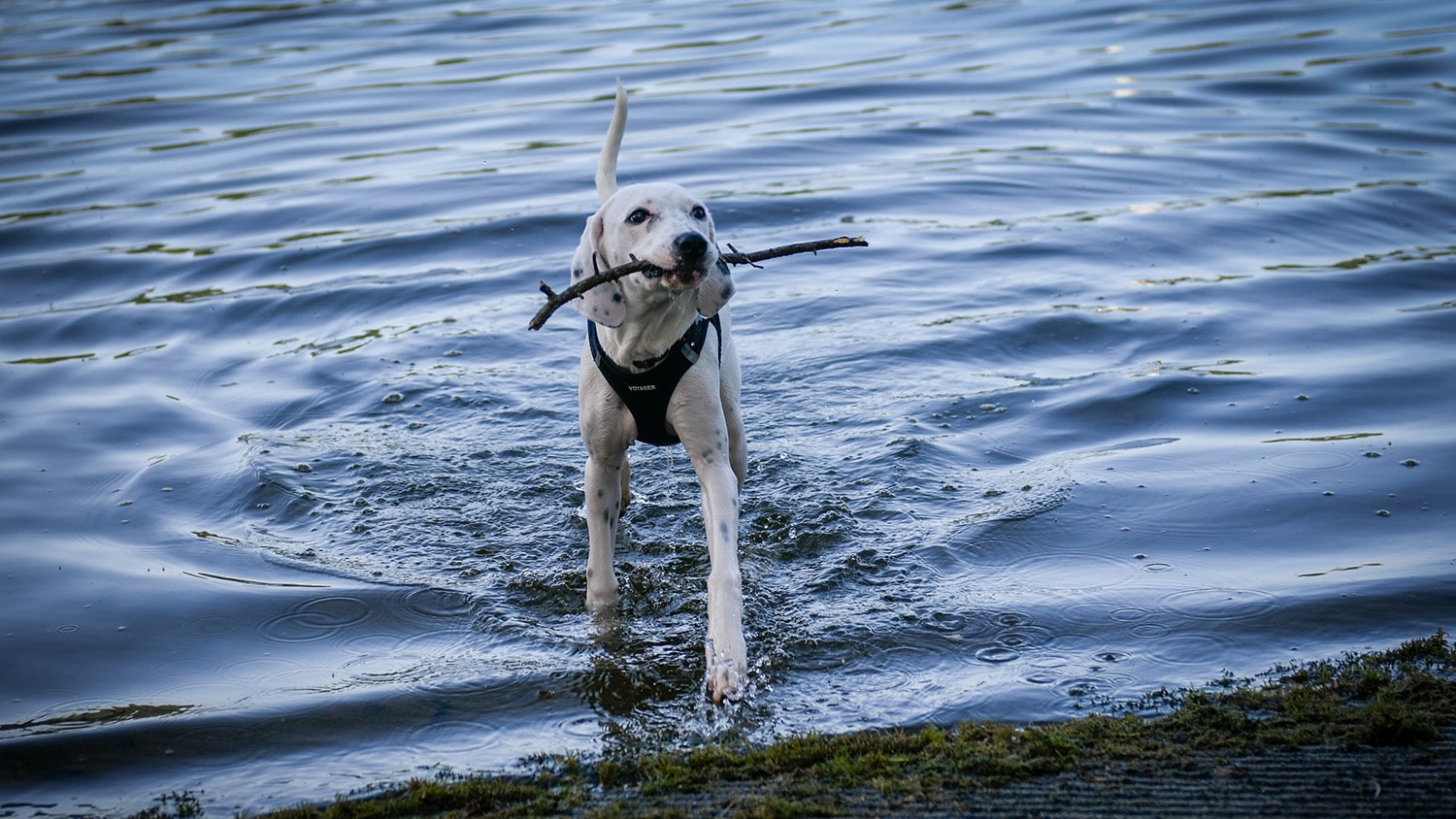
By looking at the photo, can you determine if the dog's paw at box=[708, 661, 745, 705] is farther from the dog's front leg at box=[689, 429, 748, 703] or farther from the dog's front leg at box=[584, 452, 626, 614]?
the dog's front leg at box=[584, 452, 626, 614]

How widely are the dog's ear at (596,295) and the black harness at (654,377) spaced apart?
0.22m

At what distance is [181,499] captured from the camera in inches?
285

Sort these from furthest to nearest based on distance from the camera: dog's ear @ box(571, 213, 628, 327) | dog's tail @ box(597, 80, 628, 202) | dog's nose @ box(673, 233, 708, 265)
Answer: dog's tail @ box(597, 80, 628, 202), dog's ear @ box(571, 213, 628, 327), dog's nose @ box(673, 233, 708, 265)

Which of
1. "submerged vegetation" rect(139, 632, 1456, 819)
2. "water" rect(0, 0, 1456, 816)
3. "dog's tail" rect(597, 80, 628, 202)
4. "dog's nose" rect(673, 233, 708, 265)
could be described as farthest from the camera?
"dog's tail" rect(597, 80, 628, 202)

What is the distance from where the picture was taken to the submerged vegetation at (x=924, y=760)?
421 cm

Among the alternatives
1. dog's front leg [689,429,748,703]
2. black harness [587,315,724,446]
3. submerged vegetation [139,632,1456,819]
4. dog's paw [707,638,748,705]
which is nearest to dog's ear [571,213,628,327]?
black harness [587,315,724,446]

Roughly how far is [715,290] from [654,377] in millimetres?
432

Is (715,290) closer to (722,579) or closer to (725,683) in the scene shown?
(722,579)

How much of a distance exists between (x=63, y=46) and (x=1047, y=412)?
21158mm

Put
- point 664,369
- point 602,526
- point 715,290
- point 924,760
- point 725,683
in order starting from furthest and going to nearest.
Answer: point 602,526, point 664,369, point 715,290, point 725,683, point 924,760

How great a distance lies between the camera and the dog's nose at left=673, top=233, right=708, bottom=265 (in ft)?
15.8

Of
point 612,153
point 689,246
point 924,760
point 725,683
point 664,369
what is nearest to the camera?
point 924,760

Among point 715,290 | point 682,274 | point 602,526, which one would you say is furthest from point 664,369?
point 602,526

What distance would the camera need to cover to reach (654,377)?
5.27 metres
